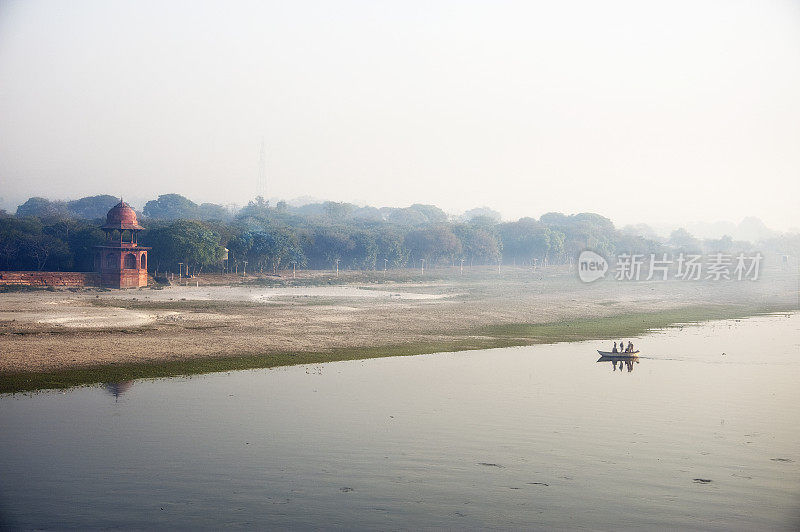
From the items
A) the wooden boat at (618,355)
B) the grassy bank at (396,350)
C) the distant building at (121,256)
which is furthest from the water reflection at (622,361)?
the distant building at (121,256)

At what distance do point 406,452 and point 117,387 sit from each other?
1602 centimetres

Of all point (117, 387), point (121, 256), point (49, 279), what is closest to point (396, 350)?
point (117, 387)

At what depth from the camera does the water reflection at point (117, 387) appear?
3275 cm

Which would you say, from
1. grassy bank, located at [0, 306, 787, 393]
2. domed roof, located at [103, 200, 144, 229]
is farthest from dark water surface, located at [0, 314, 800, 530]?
domed roof, located at [103, 200, 144, 229]

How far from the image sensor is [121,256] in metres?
91.0

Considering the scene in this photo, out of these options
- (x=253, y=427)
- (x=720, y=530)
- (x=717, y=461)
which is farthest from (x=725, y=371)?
(x=253, y=427)

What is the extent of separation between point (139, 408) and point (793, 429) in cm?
2670

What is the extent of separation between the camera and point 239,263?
121562 millimetres

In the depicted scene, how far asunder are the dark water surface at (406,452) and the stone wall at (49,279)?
58319 millimetres

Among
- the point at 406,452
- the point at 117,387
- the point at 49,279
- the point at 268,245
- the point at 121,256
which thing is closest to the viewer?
the point at 406,452

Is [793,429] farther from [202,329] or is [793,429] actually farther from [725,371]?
[202,329]

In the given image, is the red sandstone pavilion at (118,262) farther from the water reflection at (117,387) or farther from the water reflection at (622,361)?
the water reflection at (622,361)

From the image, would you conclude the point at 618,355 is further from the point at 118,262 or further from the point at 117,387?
the point at 118,262

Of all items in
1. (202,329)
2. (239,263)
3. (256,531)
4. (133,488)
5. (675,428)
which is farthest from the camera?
(239,263)
